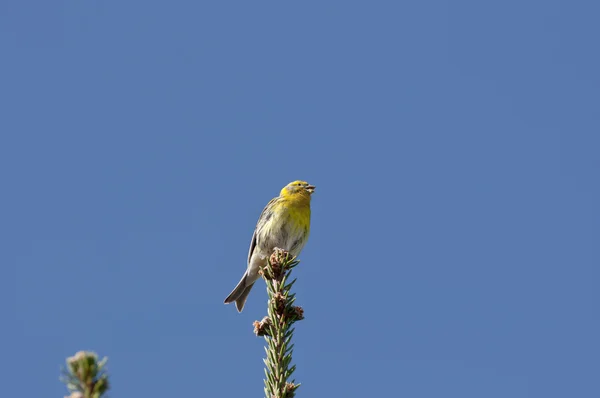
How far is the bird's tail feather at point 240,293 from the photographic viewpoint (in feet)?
33.0

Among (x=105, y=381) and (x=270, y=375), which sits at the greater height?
(x=270, y=375)

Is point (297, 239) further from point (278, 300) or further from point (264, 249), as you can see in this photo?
point (278, 300)

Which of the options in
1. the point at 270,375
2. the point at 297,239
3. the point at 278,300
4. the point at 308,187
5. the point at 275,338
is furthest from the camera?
the point at 308,187

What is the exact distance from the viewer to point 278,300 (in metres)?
4.06

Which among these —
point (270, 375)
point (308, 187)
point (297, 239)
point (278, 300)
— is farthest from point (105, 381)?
point (308, 187)

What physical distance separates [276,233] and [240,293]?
112cm

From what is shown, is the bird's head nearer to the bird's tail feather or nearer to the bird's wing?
the bird's wing

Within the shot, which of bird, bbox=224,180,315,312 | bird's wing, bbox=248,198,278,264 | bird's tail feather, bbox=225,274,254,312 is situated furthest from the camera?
bird's wing, bbox=248,198,278,264

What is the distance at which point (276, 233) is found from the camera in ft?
32.1

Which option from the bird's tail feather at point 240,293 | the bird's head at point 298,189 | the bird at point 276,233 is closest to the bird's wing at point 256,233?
the bird at point 276,233

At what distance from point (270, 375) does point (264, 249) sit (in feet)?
21.7

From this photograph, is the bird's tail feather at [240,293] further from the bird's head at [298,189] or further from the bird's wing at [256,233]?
the bird's head at [298,189]

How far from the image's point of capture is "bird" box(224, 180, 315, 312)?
385 inches

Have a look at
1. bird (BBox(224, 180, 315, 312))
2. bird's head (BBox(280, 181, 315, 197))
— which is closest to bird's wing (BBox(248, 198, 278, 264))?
bird (BBox(224, 180, 315, 312))
